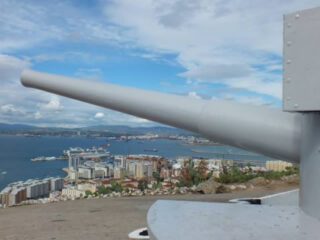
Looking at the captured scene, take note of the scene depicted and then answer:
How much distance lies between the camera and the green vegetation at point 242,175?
7838 millimetres

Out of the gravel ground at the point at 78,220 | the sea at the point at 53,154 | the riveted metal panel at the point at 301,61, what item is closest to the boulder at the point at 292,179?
the sea at the point at 53,154

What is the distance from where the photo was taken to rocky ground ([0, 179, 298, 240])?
12.7 ft

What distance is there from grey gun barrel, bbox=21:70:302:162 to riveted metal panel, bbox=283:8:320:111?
1.10 feet

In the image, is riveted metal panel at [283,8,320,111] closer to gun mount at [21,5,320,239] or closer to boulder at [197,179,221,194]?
gun mount at [21,5,320,239]

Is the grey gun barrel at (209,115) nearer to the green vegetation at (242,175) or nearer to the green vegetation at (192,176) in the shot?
the green vegetation at (192,176)

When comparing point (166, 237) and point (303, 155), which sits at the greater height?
point (303, 155)

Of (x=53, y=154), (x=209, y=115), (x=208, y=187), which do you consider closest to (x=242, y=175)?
(x=208, y=187)

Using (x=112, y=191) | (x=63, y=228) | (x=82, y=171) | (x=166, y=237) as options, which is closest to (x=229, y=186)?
(x=112, y=191)

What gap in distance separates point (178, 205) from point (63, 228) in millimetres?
2562

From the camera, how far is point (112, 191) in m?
7.37

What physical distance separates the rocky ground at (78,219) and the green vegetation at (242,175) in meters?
1.41

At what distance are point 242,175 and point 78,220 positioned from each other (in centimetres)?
450

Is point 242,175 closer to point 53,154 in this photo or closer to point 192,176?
point 192,176

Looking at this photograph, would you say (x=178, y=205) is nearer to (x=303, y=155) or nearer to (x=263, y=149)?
(x=263, y=149)
